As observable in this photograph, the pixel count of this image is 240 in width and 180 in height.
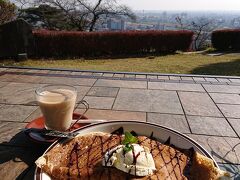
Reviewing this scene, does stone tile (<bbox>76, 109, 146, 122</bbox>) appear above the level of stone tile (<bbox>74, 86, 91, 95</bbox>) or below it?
above

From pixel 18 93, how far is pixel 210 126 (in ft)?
9.40

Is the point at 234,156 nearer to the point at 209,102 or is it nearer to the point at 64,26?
the point at 209,102

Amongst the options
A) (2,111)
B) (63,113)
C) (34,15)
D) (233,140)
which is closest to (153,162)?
(63,113)

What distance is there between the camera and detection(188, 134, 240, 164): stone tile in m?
2.42

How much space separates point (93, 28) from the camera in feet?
67.2

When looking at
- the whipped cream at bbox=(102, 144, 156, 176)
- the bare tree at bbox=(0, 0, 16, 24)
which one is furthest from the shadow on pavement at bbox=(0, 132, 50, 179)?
the bare tree at bbox=(0, 0, 16, 24)

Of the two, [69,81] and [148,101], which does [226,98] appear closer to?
[148,101]

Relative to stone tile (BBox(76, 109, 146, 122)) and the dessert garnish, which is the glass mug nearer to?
the dessert garnish

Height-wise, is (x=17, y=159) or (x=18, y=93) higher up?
(x=17, y=159)

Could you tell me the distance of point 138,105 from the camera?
3.80 meters

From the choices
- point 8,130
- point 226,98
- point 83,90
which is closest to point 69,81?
point 83,90

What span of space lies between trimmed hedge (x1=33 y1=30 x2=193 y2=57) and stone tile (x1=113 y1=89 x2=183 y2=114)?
355 inches

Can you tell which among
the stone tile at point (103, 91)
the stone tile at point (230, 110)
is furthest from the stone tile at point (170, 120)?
the stone tile at point (103, 91)

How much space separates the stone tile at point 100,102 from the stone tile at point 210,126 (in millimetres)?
1125
